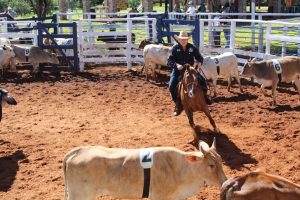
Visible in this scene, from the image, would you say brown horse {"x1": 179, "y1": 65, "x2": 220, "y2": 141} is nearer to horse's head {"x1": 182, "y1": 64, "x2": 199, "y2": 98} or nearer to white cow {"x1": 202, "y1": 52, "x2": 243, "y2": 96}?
horse's head {"x1": 182, "y1": 64, "x2": 199, "y2": 98}

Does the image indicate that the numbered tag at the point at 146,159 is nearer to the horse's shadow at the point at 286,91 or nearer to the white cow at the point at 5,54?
the horse's shadow at the point at 286,91

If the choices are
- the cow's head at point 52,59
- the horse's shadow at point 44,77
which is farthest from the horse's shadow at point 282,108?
the cow's head at point 52,59

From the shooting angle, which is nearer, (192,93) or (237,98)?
(192,93)

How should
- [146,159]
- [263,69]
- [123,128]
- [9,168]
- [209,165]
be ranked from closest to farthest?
[209,165], [146,159], [9,168], [123,128], [263,69]

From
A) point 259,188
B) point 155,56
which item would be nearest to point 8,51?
point 155,56

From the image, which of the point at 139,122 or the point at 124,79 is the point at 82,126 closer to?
the point at 139,122

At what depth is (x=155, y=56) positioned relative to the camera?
15.7 m

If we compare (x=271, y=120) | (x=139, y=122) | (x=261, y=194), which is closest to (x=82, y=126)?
(x=139, y=122)

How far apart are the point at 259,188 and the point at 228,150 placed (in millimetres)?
4046

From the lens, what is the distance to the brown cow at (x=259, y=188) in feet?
13.9

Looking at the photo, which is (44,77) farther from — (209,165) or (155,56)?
(209,165)

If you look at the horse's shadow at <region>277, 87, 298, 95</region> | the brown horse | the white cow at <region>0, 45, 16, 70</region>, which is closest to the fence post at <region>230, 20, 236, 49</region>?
the horse's shadow at <region>277, 87, 298, 95</region>

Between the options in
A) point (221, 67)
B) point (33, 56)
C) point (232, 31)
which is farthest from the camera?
point (33, 56)

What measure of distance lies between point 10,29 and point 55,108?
905 cm
